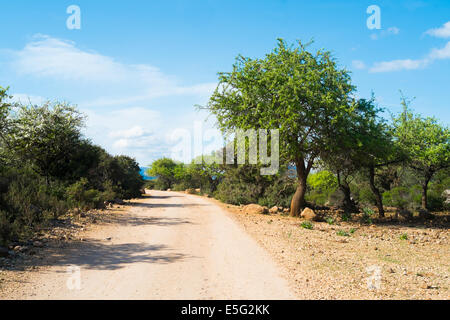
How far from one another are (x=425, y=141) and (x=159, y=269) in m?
21.1

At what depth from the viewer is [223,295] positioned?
5.80 meters

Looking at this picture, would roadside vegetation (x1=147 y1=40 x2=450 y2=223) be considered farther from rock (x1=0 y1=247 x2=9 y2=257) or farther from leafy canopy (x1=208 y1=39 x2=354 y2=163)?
rock (x1=0 y1=247 x2=9 y2=257)

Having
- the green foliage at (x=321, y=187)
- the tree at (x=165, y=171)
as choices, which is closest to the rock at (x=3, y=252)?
the green foliage at (x=321, y=187)

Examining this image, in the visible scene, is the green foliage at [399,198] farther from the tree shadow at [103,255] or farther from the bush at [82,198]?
the tree shadow at [103,255]

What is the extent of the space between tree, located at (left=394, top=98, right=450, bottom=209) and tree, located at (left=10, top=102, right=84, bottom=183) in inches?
787

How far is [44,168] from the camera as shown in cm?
1970

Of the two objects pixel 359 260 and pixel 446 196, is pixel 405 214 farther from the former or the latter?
pixel 359 260

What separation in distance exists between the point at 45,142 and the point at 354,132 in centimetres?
1655

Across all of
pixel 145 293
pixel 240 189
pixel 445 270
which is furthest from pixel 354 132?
pixel 145 293

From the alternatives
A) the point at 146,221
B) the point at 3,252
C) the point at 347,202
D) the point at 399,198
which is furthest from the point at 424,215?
the point at 3,252

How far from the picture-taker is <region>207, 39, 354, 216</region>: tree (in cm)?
1636

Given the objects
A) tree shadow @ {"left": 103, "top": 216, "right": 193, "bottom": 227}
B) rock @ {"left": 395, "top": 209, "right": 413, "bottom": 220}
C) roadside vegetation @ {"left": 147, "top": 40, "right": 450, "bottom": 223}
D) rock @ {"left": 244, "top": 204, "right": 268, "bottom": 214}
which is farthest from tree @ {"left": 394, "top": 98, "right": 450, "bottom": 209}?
tree shadow @ {"left": 103, "top": 216, "right": 193, "bottom": 227}

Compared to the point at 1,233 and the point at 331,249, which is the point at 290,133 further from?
the point at 1,233

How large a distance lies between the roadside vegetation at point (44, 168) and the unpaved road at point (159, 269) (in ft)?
8.10
